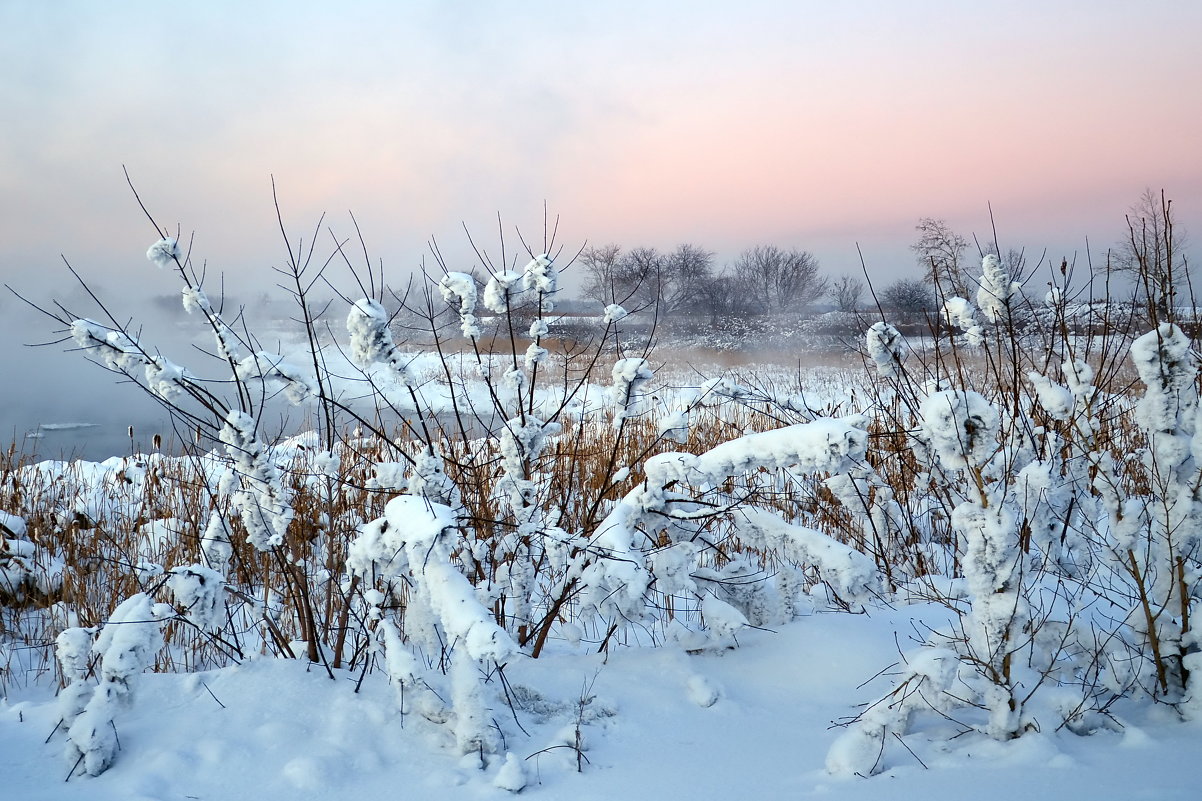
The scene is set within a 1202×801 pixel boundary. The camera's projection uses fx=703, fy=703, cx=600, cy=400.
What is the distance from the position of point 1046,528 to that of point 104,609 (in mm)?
3972

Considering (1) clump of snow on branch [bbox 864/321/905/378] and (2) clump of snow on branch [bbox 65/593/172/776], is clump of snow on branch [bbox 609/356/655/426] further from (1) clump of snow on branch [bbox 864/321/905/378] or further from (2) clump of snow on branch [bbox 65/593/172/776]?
(2) clump of snow on branch [bbox 65/593/172/776]

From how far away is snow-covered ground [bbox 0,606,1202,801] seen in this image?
5.58 ft

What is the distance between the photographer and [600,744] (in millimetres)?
2031

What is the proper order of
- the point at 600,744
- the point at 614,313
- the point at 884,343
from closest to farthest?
the point at 600,744 → the point at 614,313 → the point at 884,343

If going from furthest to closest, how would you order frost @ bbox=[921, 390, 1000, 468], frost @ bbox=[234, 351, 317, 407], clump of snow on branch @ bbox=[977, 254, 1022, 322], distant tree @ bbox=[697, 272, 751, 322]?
distant tree @ bbox=[697, 272, 751, 322] < clump of snow on branch @ bbox=[977, 254, 1022, 322] < frost @ bbox=[234, 351, 317, 407] < frost @ bbox=[921, 390, 1000, 468]

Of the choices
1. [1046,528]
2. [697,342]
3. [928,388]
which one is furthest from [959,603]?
[697,342]

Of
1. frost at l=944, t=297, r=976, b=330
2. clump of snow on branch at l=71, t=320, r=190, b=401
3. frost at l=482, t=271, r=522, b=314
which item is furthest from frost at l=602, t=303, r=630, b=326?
clump of snow on branch at l=71, t=320, r=190, b=401

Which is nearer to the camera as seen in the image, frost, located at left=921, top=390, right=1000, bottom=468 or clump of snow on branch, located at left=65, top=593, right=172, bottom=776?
frost, located at left=921, top=390, right=1000, bottom=468

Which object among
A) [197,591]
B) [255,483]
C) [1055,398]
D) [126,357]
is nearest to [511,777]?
[197,591]

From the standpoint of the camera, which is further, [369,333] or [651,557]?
[651,557]

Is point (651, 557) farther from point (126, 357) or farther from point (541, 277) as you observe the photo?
point (126, 357)

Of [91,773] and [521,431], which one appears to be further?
[521,431]

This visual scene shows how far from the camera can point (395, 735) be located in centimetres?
202

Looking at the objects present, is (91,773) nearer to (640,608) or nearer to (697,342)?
(640,608)
